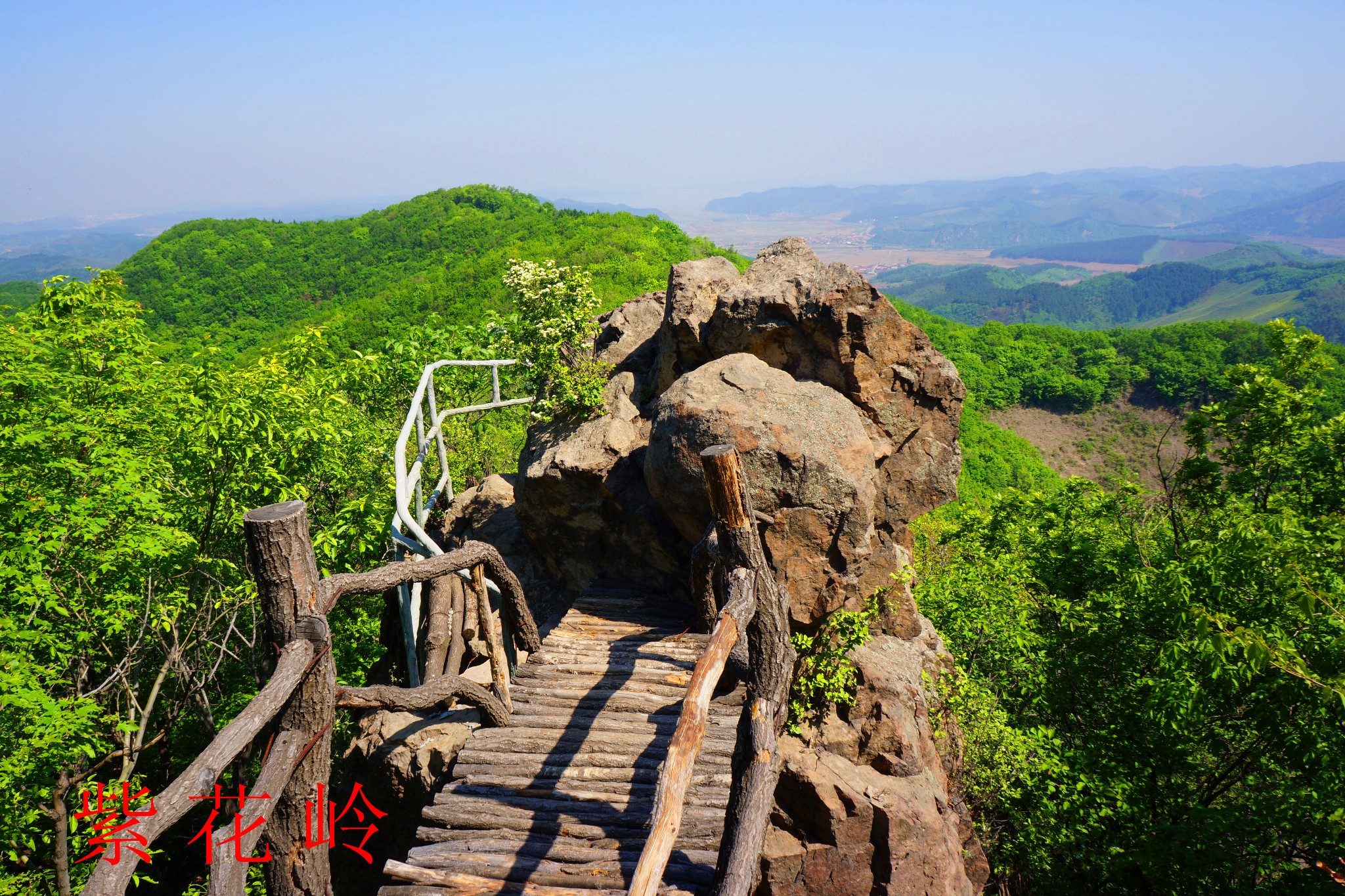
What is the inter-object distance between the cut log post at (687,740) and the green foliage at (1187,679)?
5.24 m

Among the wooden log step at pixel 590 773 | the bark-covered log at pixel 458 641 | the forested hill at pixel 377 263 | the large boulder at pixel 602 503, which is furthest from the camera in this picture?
the forested hill at pixel 377 263

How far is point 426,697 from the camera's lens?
19.1 ft

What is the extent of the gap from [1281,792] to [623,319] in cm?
1111

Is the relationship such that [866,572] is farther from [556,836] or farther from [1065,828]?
[556,836]

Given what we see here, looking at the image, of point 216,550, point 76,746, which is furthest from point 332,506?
point 76,746

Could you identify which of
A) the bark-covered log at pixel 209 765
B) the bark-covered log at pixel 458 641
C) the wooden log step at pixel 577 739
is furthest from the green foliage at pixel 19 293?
the bark-covered log at pixel 209 765

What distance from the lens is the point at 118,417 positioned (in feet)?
33.7

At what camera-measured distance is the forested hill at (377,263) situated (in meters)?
44.4

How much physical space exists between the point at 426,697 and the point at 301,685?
166cm

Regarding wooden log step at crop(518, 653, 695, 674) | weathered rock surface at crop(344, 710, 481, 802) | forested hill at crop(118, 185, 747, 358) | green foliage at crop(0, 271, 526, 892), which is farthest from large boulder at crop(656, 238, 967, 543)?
forested hill at crop(118, 185, 747, 358)

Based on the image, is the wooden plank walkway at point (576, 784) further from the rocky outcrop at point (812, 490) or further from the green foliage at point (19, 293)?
the green foliage at point (19, 293)

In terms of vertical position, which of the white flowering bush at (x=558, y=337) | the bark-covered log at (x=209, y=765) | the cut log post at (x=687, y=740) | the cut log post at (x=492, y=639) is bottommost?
the cut log post at (x=492, y=639)

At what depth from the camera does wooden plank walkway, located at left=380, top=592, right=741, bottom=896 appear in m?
5.73

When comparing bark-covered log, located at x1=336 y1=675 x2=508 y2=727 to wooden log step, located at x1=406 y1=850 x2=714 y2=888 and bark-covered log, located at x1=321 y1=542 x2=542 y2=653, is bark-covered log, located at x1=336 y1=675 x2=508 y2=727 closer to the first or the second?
bark-covered log, located at x1=321 y1=542 x2=542 y2=653
